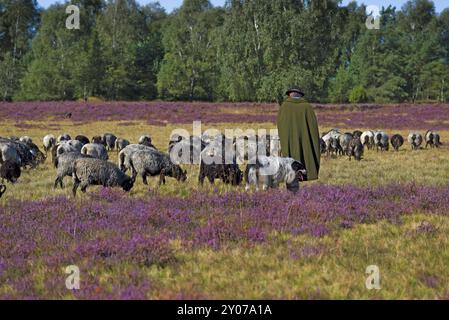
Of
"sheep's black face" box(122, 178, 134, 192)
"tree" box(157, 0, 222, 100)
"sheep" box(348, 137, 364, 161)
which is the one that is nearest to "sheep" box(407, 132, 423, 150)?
"sheep" box(348, 137, 364, 161)

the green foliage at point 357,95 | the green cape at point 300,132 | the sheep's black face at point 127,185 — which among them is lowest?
the sheep's black face at point 127,185

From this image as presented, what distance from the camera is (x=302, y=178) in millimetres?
11484

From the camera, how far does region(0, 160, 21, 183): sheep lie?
1460cm

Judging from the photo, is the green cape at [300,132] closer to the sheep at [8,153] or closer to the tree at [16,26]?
the sheep at [8,153]

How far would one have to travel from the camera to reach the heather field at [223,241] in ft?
20.3

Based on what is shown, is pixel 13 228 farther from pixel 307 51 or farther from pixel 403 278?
pixel 307 51

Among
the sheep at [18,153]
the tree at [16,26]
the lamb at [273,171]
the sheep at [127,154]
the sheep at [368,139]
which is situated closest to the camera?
the lamb at [273,171]

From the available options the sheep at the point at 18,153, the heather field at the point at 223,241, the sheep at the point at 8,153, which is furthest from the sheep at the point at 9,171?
the sheep at the point at 8,153

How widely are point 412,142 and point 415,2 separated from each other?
79538 mm

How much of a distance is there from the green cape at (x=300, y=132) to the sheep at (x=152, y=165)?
169 inches

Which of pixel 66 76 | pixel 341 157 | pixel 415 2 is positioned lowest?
pixel 341 157

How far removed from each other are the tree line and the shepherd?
35841mm

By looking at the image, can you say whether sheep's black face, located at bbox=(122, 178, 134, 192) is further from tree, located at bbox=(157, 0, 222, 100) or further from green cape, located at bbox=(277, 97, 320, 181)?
tree, located at bbox=(157, 0, 222, 100)
